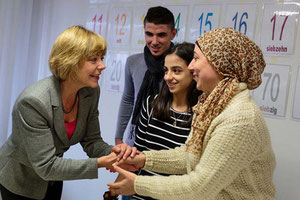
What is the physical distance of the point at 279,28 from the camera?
2152mm

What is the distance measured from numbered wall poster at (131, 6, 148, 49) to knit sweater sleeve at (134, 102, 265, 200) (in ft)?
6.04

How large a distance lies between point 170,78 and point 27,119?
75 centimetres

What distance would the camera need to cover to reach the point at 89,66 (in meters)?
1.71

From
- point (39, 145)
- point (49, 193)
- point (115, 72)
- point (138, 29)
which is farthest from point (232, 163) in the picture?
point (115, 72)

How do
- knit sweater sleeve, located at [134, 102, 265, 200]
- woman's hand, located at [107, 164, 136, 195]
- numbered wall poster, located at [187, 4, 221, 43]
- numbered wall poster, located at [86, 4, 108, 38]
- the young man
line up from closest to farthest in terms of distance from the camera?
knit sweater sleeve, located at [134, 102, 265, 200], woman's hand, located at [107, 164, 136, 195], the young man, numbered wall poster, located at [187, 4, 221, 43], numbered wall poster, located at [86, 4, 108, 38]

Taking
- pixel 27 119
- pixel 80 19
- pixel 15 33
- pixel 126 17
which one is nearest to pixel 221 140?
pixel 27 119

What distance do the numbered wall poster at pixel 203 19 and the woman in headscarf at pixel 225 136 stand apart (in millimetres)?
1196

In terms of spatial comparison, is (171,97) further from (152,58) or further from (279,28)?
(279,28)

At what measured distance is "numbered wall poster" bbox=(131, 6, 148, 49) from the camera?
9.76 feet

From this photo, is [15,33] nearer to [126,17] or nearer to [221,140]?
[126,17]

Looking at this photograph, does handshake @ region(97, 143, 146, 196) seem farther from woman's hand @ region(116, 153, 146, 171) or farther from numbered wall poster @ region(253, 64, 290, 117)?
numbered wall poster @ region(253, 64, 290, 117)

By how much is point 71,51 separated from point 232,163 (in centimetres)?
90

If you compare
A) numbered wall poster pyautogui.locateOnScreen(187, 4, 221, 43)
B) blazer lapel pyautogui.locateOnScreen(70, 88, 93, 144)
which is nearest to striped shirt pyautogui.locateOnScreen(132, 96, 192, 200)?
blazer lapel pyautogui.locateOnScreen(70, 88, 93, 144)

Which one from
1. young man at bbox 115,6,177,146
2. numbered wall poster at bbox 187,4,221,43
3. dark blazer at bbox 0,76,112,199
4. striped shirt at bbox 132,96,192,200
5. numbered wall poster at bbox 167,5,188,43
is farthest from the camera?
numbered wall poster at bbox 167,5,188,43
